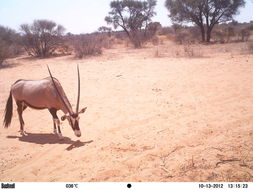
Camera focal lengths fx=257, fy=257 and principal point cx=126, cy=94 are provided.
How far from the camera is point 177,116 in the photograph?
18.9 ft

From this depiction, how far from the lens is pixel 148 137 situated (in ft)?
15.9

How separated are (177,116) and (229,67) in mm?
5392

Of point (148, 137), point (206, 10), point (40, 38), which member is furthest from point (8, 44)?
point (148, 137)

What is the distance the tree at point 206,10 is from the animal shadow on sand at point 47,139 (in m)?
21.9

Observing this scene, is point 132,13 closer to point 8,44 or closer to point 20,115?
point 8,44

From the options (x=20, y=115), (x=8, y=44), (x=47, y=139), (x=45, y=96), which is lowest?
(x=47, y=139)

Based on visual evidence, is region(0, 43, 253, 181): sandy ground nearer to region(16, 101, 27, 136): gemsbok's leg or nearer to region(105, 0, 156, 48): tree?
region(16, 101, 27, 136): gemsbok's leg

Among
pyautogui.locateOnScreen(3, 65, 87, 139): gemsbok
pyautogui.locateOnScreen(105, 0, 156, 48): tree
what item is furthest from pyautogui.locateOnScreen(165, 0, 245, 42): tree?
pyautogui.locateOnScreen(3, 65, 87, 139): gemsbok

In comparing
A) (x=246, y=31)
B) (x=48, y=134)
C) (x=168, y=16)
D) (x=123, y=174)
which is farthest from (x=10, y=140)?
(x=168, y=16)

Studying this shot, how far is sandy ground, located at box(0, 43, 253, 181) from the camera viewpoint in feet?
12.1

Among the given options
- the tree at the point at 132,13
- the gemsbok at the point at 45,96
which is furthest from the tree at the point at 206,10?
the gemsbok at the point at 45,96

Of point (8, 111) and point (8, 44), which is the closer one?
point (8, 111)

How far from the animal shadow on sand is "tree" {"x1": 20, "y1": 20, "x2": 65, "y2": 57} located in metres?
17.9

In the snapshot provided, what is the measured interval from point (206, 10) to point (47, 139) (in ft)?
76.6
